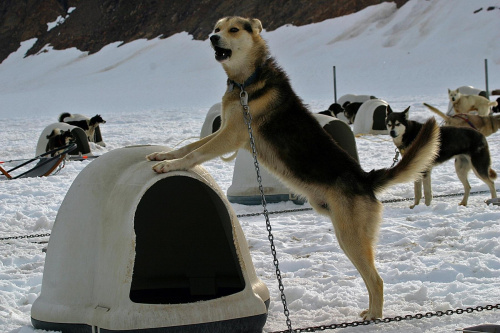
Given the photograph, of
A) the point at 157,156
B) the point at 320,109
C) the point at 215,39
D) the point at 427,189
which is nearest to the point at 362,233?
the point at 157,156

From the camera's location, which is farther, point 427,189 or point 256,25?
point 427,189

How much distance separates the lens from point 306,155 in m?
3.57

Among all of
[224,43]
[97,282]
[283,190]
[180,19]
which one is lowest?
[283,190]

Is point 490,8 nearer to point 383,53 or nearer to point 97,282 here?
point 383,53

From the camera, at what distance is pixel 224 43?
385 cm

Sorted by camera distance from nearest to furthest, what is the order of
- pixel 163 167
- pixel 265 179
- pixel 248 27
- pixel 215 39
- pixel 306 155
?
pixel 163 167 < pixel 306 155 < pixel 215 39 < pixel 248 27 < pixel 265 179

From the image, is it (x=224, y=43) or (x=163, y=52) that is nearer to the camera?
(x=224, y=43)

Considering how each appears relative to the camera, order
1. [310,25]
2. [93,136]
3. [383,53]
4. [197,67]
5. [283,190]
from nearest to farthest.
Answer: [283,190], [93,136], [383,53], [197,67], [310,25]

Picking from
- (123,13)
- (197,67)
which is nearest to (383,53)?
(197,67)

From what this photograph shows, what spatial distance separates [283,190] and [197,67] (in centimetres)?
4513

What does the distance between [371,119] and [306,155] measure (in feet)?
47.0

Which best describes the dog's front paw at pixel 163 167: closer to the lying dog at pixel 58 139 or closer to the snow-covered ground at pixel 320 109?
the snow-covered ground at pixel 320 109

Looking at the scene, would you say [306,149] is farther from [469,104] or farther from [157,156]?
[469,104]

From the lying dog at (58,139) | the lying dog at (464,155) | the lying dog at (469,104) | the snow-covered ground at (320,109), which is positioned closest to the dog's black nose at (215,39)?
the snow-covered ground at (320,109)
